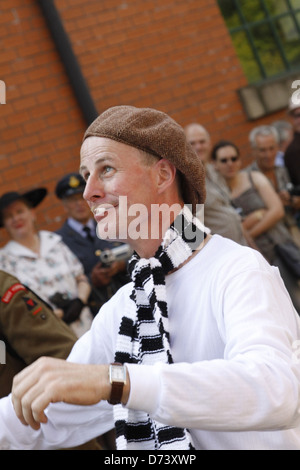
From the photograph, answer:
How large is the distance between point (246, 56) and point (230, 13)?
18.8 inches

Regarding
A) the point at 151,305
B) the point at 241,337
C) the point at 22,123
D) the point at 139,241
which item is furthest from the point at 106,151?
the point at 22,123

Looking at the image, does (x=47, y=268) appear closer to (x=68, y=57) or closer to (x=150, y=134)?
(x=68, y=57)

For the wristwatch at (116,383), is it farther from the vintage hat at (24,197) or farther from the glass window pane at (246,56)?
the glass window pane at (246,56)

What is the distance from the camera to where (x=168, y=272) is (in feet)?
6.16

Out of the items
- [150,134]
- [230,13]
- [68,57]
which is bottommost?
[150,134]

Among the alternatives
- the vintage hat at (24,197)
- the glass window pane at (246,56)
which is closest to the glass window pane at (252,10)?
the glass window pane at (246,56)

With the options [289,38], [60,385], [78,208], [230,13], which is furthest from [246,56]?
[60,385]

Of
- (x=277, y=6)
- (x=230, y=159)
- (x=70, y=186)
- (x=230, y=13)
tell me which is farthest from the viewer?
(x=277, y=6)

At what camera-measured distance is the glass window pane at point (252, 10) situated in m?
7.24

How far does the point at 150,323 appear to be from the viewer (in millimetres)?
1828

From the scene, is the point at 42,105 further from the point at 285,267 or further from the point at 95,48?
the point at 285,267

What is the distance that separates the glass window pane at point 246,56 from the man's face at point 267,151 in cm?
175

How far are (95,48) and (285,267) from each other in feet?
9.19

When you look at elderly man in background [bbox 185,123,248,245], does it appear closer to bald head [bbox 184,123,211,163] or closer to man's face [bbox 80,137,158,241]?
bald head [bbox 184,123,211,163]
